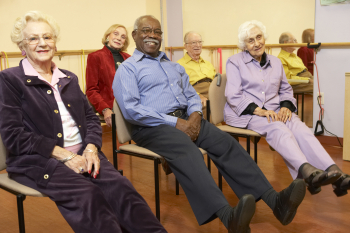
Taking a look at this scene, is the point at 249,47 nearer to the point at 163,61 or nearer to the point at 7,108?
the point at 163,61

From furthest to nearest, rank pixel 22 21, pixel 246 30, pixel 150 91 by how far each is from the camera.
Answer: pixel 246 30, pixel 150 91, pixel 22 21

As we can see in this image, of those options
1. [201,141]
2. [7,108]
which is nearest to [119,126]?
[201,141]

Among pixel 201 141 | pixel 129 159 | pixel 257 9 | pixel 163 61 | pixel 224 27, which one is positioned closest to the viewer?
pixel 201 141

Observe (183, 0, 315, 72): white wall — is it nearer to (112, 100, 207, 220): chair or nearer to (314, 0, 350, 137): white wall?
(314, 0, 350, 137): white wall

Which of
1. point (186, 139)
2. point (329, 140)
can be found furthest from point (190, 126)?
point (329, 140)

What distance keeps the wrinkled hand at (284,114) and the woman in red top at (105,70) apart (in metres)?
1.39

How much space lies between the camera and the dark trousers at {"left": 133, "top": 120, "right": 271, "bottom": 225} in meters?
1.76

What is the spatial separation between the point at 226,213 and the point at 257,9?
3251mm

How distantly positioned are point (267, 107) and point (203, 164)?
0.95m

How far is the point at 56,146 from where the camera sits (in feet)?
5.40

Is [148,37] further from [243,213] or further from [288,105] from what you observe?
[243,213]

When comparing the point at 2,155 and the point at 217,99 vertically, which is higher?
the point at 217,99

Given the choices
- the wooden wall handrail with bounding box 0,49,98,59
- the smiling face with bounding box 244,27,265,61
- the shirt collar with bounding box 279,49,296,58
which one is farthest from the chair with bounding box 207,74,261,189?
the wooden wall handrail with bounding box 0,49,98,59

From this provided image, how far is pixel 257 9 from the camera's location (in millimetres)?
4328
